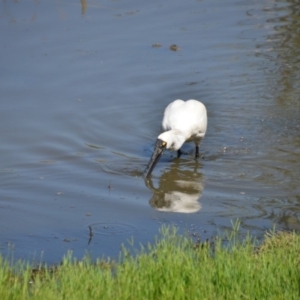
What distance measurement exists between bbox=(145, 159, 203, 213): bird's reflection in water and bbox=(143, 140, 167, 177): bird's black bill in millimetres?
117

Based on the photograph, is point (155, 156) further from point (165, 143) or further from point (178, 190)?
point (178, 190)

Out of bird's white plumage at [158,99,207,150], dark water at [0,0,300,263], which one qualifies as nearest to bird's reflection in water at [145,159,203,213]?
dark water at [0,0,300,263]

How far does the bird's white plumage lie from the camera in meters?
8.45

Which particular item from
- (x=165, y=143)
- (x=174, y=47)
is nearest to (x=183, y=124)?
(x=165, y=143)

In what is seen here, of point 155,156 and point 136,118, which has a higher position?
point 155,156

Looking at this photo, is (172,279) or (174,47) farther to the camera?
(174,47)

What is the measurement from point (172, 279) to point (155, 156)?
3.69 meters

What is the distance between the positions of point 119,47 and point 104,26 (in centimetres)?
108

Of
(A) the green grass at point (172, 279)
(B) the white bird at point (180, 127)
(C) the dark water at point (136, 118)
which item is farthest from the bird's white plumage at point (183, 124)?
(A) the green grass at point (172, 279)

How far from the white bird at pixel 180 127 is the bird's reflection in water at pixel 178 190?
24 centimetres

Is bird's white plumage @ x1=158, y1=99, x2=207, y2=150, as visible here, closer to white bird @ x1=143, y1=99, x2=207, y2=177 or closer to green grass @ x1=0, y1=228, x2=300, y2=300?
white bird @ x1=143, y1=99, x2=207, y2=177

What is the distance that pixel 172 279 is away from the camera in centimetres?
457

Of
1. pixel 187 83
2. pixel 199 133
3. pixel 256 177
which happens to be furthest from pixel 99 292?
pixel 187 83

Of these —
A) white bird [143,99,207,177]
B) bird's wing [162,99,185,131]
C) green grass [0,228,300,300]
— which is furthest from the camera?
bird's wing [162,99,185,131]
